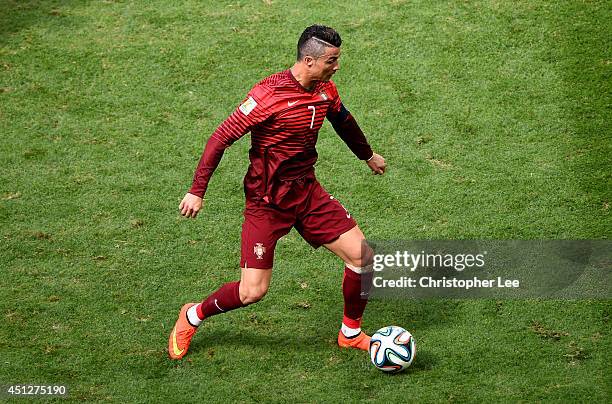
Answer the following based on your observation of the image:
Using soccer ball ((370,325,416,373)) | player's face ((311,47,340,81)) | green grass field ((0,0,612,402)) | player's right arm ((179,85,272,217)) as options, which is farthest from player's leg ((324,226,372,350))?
player's face ((311,47,340,81))

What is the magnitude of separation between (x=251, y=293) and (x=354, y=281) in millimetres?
752

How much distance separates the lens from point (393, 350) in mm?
7555

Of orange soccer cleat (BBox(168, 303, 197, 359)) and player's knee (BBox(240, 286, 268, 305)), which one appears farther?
orange soccer cleat (BBox(168, 303, 197, 359))

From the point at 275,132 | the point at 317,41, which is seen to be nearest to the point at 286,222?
the point at 275,132

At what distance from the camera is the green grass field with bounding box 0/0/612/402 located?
7758 mm

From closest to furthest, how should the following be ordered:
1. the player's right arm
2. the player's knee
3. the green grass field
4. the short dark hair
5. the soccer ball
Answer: the short dark hair < the player's right arm < the soccer ball < the player's knee < the green grass field

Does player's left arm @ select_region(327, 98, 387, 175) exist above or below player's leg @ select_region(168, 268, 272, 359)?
above

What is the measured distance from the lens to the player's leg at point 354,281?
768 centimetres

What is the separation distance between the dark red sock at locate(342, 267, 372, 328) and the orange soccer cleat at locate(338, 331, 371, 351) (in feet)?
0.29

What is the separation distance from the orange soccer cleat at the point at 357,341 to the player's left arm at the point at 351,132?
1.24 metres

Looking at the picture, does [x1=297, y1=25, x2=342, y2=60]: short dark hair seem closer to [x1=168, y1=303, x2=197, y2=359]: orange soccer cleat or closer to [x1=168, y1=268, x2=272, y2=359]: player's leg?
[x1=168, y1=268, x2=272, y2=359]: player's leg

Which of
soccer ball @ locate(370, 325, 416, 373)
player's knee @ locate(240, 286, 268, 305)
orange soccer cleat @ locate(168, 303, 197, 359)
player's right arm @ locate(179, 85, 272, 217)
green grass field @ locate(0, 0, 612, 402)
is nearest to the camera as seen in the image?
player's right arm @ locate(179, 85, 272, 217)

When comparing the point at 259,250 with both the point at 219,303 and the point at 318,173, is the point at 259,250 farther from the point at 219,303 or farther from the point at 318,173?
the point at 318,173

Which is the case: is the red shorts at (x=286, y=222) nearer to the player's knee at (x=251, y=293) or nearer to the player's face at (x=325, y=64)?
the player's knee at (x=251, y=293)
